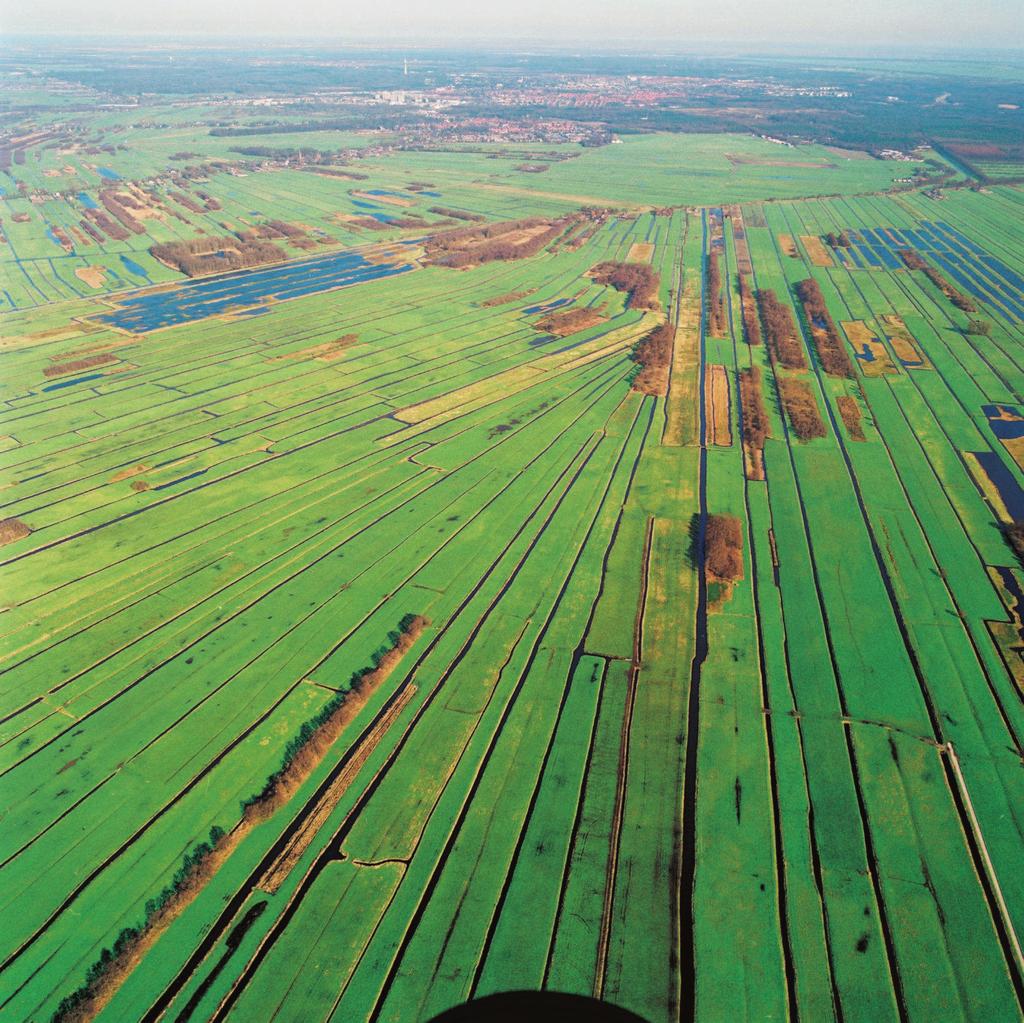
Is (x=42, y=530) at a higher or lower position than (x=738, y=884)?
lower

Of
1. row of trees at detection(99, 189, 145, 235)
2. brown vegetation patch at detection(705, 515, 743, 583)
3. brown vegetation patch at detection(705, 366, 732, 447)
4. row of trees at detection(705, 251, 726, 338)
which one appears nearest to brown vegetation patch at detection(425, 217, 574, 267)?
row of trees at detection(705, 251, 726, 338)

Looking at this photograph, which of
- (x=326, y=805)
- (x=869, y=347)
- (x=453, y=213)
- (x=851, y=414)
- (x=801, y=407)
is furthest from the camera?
(x=453, y=213)

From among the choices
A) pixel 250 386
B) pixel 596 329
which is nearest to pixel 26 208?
pixel 250 386

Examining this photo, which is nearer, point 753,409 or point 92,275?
point 753,409

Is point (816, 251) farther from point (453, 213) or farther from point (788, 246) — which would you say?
point (453, 213)

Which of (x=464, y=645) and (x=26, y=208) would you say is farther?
(x=26, y=208)

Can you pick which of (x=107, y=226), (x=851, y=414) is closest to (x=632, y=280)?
(x=851, y=414)

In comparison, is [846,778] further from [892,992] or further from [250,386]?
[250,386]

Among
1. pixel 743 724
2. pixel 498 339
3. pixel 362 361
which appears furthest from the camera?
pixel 498 339
